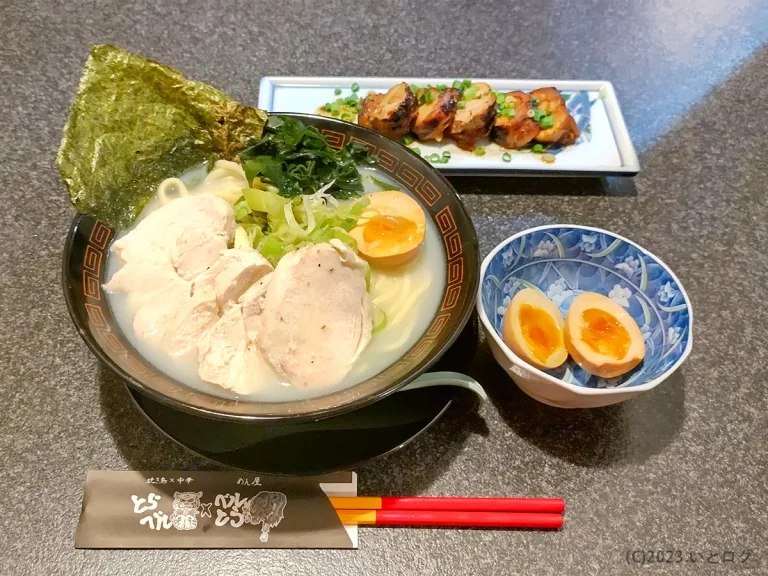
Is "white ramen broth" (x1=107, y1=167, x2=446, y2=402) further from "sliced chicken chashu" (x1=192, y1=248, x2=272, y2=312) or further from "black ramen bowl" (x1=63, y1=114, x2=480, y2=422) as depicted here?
"sliced chicken chashu" (x1=192, y1=248, x2=272, y2=312)

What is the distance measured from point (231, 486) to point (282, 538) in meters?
0.16

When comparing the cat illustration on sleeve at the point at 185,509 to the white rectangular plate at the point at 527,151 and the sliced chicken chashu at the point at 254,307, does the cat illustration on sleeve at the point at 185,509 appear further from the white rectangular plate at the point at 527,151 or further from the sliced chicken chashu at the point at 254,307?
the white rectangular plate at the point at 527,151

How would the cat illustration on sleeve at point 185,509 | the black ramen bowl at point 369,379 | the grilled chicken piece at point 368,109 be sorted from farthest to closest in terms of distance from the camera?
1. the grilled chicken piece at point 368,109
2. the cat illustration on sleeve at point 185,509
3. the black ramen bowl at point 369,379

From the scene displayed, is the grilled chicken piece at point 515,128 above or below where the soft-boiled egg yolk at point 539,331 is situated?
above

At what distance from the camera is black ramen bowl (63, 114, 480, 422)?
103cm

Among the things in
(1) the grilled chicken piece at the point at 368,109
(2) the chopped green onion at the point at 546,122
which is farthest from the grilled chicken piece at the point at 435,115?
(2) the chopped green onion at the point at 546,122

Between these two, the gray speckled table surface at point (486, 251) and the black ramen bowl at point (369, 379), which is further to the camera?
the gray speckled table surface at point (486, 251)

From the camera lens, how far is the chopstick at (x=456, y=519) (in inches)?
46.8

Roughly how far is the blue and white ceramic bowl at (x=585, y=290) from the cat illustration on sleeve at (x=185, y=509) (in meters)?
0.74

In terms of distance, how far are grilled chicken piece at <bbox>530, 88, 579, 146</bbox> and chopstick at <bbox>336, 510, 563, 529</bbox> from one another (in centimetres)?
128

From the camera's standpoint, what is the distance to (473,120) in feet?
6.25

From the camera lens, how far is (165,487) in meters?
1.20

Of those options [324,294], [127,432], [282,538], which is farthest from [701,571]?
[127,432]

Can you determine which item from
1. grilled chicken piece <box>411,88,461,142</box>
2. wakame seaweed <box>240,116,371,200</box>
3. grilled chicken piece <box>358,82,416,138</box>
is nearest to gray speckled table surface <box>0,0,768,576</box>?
grilled chicken piece <box>411,88,461,142</box>
